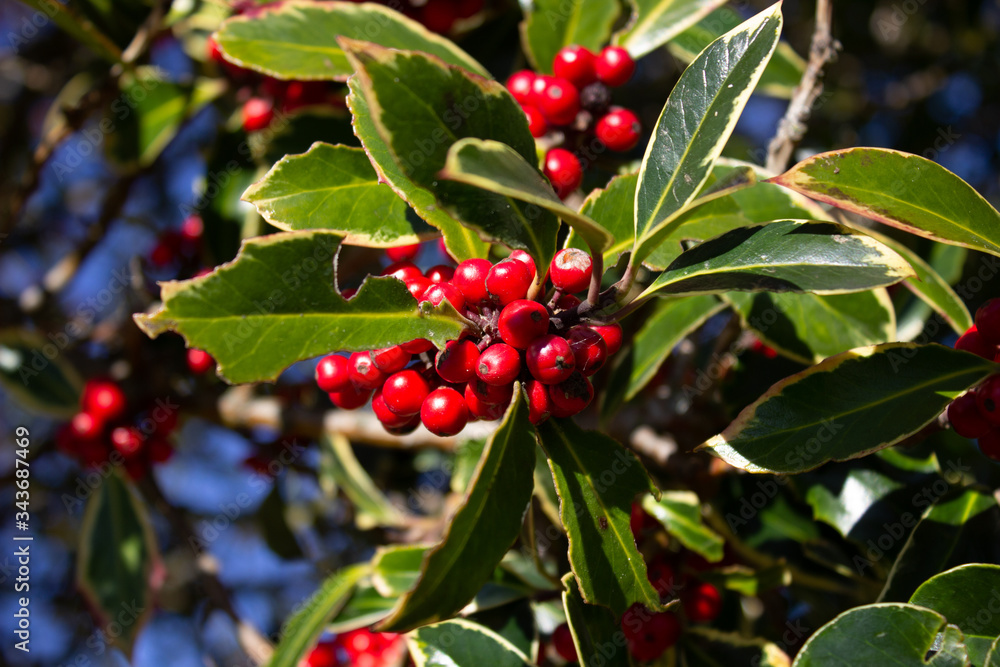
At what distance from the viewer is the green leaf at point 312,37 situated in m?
1.29

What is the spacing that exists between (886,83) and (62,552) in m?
4.45

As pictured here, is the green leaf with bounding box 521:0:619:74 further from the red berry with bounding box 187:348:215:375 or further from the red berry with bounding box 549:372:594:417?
the red berry with bounding box 187:348:215:375

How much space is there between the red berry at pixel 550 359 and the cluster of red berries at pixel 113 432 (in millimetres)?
1527

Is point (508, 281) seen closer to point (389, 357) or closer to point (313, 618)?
point (389, 357)

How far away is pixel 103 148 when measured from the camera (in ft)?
7.05

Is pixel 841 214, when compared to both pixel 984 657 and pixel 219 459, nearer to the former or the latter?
pixel 984 657

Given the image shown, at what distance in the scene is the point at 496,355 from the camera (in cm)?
86

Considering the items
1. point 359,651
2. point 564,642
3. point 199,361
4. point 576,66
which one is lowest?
point 359,651

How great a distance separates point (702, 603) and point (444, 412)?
2.73 feet

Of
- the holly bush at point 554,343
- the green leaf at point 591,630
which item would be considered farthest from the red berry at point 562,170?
the green leaf at point 591,630

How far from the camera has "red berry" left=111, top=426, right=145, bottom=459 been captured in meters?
1.96

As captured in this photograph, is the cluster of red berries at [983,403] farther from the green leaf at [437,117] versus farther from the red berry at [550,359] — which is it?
the green leaf at [437,117]

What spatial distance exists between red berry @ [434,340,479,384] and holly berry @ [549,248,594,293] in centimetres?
14

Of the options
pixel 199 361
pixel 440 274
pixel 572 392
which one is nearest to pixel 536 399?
pixel 572 392
